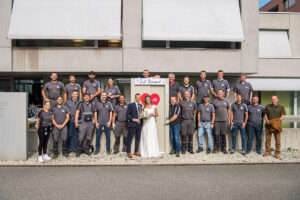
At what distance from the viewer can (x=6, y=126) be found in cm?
788

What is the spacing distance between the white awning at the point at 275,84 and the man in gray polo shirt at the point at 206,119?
28.6 ft

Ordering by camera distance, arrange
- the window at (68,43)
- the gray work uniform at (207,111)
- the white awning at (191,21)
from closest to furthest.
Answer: the gray work uniform at (207,111), the white awning at (191,21), the window at (68,43)

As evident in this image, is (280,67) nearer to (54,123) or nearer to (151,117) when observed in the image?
(151,117)

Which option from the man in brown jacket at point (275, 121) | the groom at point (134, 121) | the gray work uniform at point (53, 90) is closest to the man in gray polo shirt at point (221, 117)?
the man in brown jacket at point (275, 121)

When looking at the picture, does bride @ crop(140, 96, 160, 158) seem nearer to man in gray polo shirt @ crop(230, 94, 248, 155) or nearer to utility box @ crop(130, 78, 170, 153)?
utility box @ crop(130, 78, 170, 153)

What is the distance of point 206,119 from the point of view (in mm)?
8555

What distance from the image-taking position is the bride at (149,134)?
815 cm

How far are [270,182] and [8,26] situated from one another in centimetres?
1289

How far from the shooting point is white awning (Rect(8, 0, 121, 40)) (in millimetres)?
12141

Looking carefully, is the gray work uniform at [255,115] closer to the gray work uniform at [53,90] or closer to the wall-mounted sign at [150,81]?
the wall-mounted sign at [150,81]

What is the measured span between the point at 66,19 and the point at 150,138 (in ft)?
24.6

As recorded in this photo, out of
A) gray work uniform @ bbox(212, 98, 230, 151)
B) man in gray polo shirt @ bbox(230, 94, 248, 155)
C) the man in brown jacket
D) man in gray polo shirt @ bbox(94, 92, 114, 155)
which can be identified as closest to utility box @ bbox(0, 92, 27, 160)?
man in gray polo shirt @ bbox(94, 92, 114, 155)

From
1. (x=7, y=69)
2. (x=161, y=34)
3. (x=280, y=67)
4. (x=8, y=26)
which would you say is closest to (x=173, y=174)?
(x=161, y=34)

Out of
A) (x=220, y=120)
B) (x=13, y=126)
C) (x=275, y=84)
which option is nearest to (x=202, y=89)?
(x=220, y=120)
